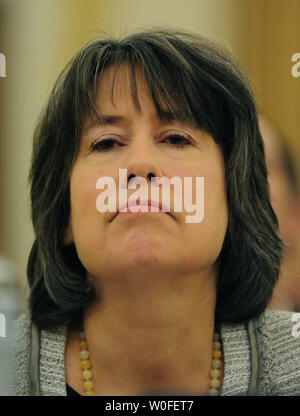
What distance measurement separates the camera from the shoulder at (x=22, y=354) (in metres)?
1.17

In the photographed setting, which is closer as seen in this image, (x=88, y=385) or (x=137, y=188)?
(x=137, y=188)

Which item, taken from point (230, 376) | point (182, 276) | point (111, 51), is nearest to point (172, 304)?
point (182, 276)

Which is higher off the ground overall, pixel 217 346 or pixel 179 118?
pixel 179 118

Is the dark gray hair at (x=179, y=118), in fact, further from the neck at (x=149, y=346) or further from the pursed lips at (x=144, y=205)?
the pursed lips at (x=144, y=205)

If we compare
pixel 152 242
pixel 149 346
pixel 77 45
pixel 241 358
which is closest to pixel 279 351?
pixel 241 358

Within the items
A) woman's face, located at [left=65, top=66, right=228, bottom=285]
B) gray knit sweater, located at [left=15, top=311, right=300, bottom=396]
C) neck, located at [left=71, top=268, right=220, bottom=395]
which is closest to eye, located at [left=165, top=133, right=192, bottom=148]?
woman's face, located at [left=65, top=66, right=228, bottom=285]

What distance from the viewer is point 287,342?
1229 mm

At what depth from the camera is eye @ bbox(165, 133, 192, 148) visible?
113 centimetres

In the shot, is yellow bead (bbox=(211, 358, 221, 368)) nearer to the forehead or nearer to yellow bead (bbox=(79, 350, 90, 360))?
yellow bead (bbox=(79, 350, 90, 360))

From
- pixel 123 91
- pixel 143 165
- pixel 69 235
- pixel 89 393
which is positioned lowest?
pixel 89 393

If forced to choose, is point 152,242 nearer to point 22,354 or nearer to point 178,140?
point 178,140

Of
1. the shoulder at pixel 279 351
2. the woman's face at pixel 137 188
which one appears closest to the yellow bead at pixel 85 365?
the woman's face at pixel 137 188

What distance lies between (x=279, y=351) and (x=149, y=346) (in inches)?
9.2

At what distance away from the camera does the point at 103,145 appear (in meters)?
1.15
